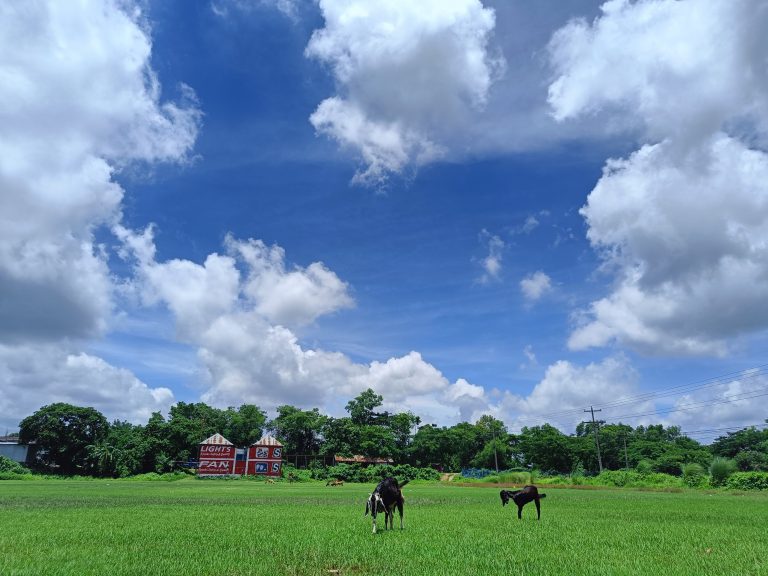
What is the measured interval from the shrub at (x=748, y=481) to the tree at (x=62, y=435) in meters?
92.8

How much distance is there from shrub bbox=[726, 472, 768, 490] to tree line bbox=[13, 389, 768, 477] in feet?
124

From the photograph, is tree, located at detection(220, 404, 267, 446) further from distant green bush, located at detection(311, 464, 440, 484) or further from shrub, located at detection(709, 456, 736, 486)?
shrub, located at detection(709, 456, 736, 486)

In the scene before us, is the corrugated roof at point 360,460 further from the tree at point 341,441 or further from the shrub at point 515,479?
the shrub at point 515,479

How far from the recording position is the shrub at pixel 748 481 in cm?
4159

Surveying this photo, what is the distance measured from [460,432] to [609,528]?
96005 mm

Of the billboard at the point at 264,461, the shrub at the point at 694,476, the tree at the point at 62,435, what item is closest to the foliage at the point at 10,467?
the tree at the point at 62,435

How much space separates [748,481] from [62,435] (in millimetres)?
99212

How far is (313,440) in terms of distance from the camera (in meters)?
103

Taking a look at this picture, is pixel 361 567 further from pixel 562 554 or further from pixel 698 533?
pixel 698 533

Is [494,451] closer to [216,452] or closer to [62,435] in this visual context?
[216,452]

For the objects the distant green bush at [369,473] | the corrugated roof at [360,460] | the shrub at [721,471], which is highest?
the shrub at [721,471]

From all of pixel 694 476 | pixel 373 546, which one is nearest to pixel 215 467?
pixel 694 476

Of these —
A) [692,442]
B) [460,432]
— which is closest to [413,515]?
[460,432]

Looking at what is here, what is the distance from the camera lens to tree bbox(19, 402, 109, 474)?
8444 centimetres
